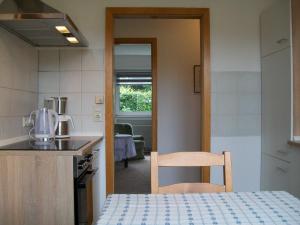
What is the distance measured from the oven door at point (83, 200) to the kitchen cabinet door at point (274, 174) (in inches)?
Answer: 56.9

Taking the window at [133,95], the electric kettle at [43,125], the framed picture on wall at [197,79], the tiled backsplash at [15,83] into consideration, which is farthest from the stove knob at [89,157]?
the window at [133,95]

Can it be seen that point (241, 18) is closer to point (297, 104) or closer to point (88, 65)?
point (297, 104)

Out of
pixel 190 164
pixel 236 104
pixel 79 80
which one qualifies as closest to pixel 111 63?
pixel 79 80

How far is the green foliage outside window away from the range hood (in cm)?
574

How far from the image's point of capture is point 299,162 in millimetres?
2188

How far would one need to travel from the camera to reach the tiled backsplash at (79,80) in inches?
107

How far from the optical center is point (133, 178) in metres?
5.04

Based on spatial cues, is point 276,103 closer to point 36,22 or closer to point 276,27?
point 276,27

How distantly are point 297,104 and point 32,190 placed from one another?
1880 millimetres

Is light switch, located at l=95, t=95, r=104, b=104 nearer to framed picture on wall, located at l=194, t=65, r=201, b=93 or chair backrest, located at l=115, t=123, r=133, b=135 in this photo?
framed picture on wall, located at l=194, t=65, r=201, b=93

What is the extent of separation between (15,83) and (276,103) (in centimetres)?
201

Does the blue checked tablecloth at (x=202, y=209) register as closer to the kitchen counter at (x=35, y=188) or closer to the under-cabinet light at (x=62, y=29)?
the kitchen counter at (x=35, y=188)

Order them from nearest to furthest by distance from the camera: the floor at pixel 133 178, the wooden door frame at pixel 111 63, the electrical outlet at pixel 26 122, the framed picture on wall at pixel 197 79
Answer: the electrical outlet at pixel 26 122
the wooden door frame at pixel 111 63
the framed picture on wall at pixel 197 79
the floor at pixel 133 178

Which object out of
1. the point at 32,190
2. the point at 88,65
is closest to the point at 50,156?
the point at 32,190
